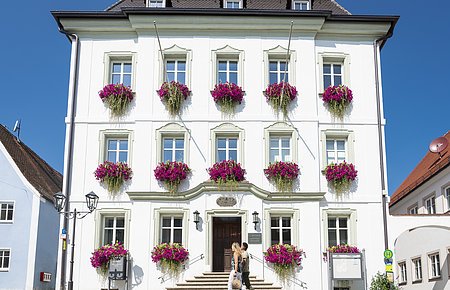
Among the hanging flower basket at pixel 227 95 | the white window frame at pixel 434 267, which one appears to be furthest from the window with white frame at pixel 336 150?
the white window frame at pixel 434 267

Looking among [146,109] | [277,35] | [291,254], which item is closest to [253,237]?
[291,254]

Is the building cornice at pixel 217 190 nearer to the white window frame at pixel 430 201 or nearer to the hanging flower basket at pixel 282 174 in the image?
the hanging flower basket at pixel 282 174

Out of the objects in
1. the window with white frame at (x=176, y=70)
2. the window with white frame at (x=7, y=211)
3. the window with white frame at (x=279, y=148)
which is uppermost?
the window with white frame at (x=176, y=70)

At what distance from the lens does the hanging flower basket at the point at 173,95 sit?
2306 cm

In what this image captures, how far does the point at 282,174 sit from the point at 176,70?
5719 millimetres

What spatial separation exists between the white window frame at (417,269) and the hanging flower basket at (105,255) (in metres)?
16.5

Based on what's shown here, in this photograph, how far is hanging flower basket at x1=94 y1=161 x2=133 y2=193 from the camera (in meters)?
22.6

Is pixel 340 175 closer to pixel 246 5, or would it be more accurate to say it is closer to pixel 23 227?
pixel 246 5

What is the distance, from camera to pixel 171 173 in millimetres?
22312

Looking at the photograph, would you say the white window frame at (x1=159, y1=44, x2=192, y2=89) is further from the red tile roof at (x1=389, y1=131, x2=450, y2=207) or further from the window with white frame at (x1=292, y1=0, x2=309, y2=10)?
the red tile roof at (x1=389, y1=131, x2=450, y2=207)

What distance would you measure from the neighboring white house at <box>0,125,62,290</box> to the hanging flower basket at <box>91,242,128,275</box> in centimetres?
907

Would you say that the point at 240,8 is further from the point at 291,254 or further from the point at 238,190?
the point at 291,254

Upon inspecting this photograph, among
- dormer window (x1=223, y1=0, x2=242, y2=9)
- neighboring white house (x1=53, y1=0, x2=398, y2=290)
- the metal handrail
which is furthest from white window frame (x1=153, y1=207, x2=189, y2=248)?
dormer window (x1=223, y1=0, x2=242, y2=9)

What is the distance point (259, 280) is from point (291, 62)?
8245 mm
